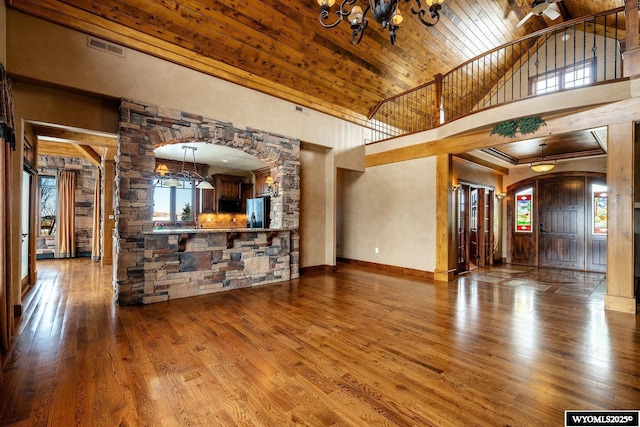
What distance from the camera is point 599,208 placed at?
22.4 ft

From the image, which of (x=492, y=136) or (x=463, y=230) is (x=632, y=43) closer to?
(x=492, y=136)

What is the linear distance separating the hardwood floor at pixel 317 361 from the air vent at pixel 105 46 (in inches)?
136

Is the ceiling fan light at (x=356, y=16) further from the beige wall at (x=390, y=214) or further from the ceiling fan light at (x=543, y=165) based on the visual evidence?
the ceiling fan light at (x=543, y=165)

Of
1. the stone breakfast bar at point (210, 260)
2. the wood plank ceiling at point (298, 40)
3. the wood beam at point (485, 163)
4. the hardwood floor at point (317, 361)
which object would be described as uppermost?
the wood plank ceiling at point (298, 40)

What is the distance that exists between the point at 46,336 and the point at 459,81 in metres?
9.84

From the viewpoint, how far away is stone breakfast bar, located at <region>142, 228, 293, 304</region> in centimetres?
418

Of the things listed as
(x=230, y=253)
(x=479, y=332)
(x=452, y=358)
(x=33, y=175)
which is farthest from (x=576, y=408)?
(x=33, y=175)

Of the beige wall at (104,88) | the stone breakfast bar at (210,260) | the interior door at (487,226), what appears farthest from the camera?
the interior door at (487,226)

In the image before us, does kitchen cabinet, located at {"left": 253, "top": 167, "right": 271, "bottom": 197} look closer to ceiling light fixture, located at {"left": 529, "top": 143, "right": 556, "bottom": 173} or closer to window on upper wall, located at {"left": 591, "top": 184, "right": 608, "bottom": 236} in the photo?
ceiling light fixture, located at {"left": 529, "top": 143, "right": 556, "bottom": 173}

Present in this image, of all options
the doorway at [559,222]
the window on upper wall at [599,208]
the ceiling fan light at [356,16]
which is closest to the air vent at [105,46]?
the ceiling fan light at [356,16]

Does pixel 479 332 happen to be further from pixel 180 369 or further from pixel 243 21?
pixel 243 21

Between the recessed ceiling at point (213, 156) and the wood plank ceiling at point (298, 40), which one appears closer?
the wood plank ceiling at point (298, 40)

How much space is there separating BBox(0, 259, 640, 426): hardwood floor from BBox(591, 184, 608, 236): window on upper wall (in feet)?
13.1

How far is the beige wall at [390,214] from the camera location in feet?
19.9
